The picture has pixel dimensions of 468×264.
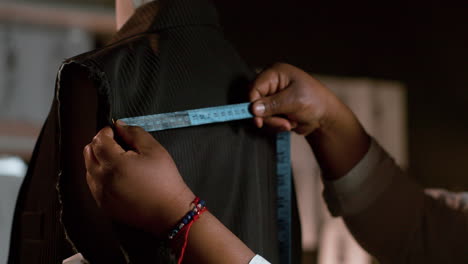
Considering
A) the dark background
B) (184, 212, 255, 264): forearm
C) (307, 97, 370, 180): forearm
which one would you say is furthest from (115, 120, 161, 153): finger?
the dark background

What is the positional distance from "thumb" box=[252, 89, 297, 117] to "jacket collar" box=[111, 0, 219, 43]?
6.0 inches

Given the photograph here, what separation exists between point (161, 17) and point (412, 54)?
210 centimetres

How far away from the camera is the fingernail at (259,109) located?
0.78 metres

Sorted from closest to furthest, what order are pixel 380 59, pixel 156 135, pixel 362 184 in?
pixel 156 135 → pixel 362 184 → pixel 380 59

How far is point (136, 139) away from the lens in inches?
22.6

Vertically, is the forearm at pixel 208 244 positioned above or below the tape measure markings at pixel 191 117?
below

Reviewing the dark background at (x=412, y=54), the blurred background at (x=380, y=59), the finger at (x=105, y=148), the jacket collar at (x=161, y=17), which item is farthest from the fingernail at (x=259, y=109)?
the dark background at (x=412, y=54)

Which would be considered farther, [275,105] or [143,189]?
[275,105]

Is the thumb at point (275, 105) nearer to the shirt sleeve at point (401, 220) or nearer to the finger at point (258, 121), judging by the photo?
the finger at point (258, 121)

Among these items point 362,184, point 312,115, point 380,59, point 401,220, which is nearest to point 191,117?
point 312,115

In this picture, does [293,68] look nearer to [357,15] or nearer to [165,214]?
[165,214]

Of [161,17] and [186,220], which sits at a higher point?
[161,17]

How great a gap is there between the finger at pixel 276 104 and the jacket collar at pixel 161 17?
0.50 feet

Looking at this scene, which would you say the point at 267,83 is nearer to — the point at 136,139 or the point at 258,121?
the point at 258,121
